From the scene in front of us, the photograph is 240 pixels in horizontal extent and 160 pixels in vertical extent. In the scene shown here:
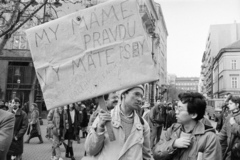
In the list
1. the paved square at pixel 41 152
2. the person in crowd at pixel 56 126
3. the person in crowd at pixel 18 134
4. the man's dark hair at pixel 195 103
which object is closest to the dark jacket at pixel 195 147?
the man's dark hair at pixel 195 103

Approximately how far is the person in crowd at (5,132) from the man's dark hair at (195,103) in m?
1.78

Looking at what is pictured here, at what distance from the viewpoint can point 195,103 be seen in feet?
10.3

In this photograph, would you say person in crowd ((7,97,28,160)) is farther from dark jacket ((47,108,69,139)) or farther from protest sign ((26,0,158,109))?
protest sign ((26,0,158,109))

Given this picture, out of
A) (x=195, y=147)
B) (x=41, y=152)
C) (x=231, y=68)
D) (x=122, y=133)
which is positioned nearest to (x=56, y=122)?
(x=41, y=152)

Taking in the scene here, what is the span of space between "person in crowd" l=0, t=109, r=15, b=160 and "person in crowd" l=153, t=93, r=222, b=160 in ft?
4.84

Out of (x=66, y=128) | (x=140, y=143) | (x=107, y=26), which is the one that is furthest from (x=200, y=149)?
(x=66, y=128)

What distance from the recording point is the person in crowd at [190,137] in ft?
9.27

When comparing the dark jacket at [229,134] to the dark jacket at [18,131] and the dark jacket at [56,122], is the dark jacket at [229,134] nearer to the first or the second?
the dark jacket at [18,131]

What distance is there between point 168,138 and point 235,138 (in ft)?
6.29

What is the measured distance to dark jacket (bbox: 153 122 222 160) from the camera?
281 cm

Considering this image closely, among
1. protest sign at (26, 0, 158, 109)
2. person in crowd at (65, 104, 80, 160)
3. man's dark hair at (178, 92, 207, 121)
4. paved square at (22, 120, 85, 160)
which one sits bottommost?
paved square at (22, 120, 85, 160)

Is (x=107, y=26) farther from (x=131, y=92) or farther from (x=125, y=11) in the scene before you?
(x=131, y=92)

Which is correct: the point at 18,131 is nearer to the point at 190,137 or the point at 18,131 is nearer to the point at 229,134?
the point at 229,134

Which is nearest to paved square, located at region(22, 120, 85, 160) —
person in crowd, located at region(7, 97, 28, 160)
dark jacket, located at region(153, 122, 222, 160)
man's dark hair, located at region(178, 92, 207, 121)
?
person in crowd, located at region(7, 97, 28, 160)
